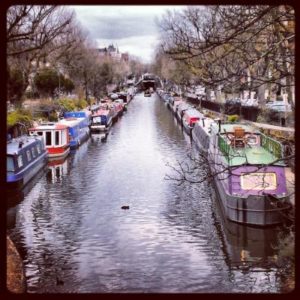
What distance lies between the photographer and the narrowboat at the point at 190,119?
34.4m

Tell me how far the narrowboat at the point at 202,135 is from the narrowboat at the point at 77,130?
641 centimetres

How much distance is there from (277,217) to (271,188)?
0.74 m

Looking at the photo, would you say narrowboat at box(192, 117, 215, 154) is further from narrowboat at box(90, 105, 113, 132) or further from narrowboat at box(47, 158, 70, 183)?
narrowboat at box(90, 105, 113, 132)

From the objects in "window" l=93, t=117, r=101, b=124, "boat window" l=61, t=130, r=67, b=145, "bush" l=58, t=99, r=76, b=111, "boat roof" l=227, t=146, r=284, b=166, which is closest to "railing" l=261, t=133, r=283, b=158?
"boat roof" l=227, t=146, r=284, b=166

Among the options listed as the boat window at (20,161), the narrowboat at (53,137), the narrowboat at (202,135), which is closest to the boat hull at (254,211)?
the boat window at (20,161)

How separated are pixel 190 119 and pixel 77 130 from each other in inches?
309

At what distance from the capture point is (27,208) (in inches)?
658

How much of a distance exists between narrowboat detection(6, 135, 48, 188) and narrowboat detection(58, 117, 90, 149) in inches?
197

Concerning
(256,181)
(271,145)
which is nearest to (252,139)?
(271,145)

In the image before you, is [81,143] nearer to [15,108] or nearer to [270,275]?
[15,108]

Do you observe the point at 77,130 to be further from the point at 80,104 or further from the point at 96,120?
the point at 80,104

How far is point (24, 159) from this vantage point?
65.7 ft

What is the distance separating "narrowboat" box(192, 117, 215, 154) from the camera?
25337mm
